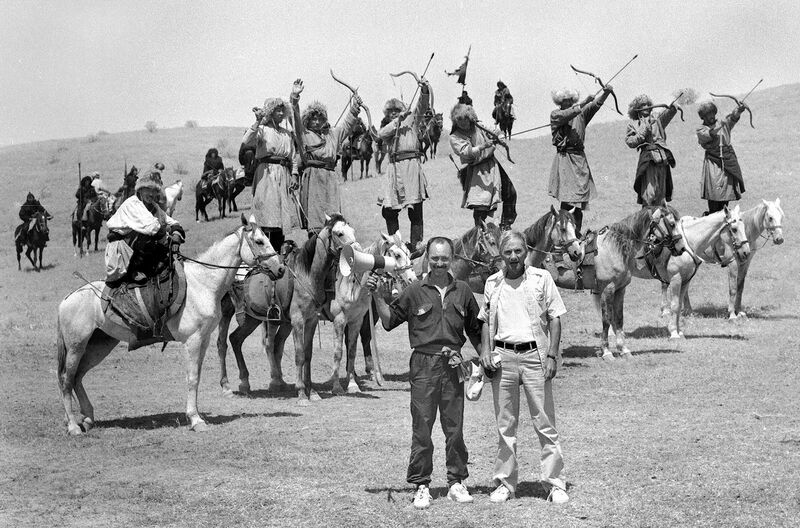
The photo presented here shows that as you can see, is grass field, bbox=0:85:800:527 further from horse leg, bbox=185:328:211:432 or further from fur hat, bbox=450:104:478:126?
fur hat, bbox=450:104:478:126

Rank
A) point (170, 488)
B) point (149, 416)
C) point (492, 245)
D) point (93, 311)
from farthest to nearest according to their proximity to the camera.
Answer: point (492, 245) → point (149, 416) → point (93, 311) → point (170, 488)

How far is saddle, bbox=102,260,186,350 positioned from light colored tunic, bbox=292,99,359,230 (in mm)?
3446

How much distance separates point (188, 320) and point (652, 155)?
355 inches

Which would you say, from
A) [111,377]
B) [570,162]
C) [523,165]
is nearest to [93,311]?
[111,377]

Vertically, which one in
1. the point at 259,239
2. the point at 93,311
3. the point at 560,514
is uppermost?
the point at 259,239

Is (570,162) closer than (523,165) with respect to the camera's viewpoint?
Yes

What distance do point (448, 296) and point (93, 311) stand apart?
14.9 feet

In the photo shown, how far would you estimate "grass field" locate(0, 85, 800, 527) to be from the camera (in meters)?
7.30

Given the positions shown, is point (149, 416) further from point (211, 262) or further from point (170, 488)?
point (170, 488)

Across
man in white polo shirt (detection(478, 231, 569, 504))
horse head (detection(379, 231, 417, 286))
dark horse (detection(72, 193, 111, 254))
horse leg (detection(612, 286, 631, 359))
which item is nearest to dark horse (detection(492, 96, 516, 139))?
dark horse (detection(72, 193, 111, 254))

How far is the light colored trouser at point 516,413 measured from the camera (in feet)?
24.1

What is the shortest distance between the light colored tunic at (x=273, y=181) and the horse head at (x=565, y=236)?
11.0ft

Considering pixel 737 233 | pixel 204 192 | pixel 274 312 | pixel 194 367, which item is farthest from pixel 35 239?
pixel 194 367

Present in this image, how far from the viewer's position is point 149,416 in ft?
37.2
